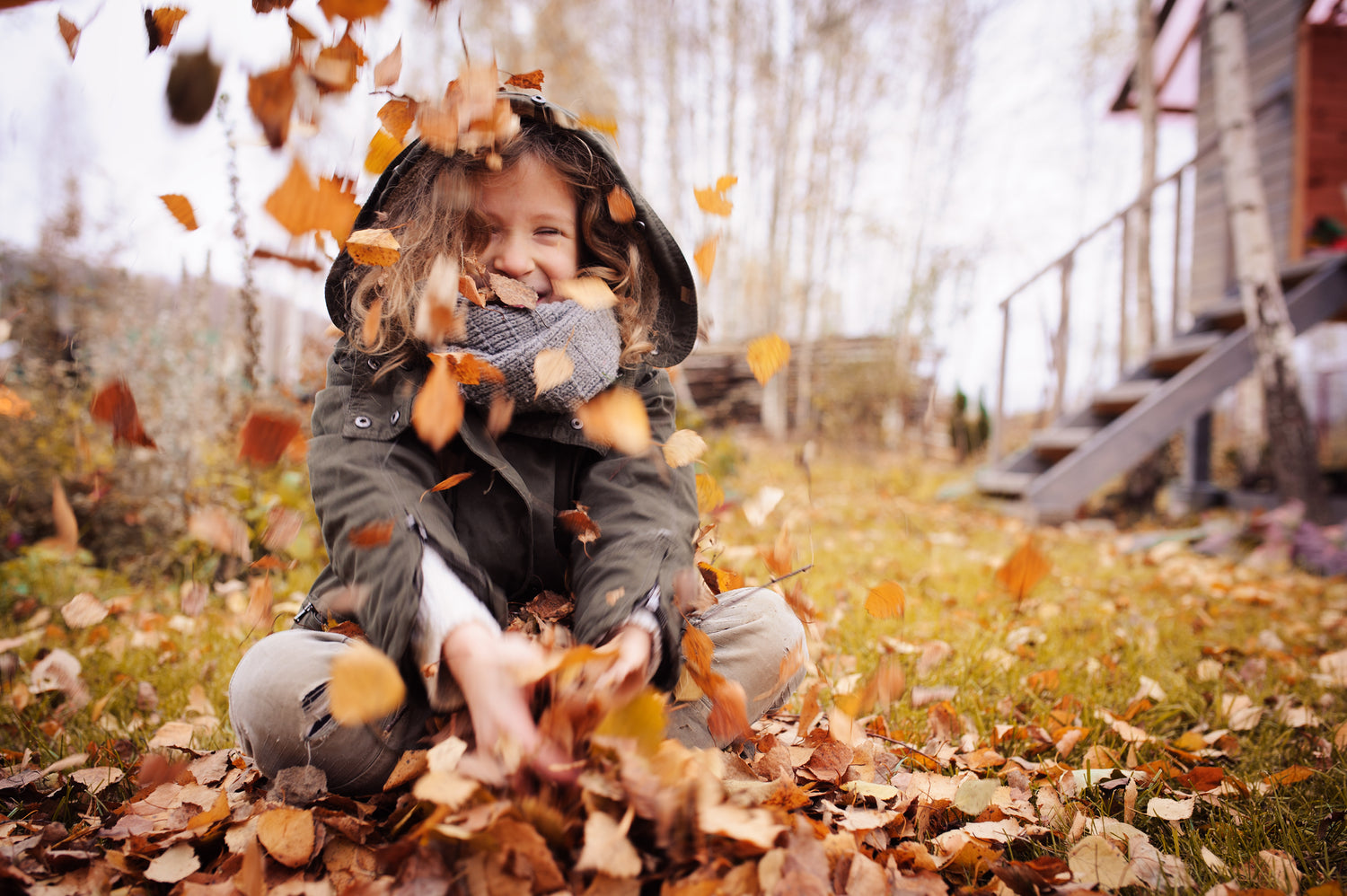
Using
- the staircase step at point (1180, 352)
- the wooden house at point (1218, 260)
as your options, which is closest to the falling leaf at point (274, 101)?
the wooden house at point (1218, 260)

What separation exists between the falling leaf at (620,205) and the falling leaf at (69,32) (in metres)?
0.80

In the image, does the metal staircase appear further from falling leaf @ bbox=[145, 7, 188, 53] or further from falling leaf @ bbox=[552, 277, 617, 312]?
falling leaf @ bbox=[145, 7, 188, 53]

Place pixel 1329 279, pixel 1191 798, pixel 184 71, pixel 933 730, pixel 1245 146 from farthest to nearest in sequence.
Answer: pixel 1329 279, pixel 1245 146, pixel 933 730, pixel 1191 798, pixel 184 71

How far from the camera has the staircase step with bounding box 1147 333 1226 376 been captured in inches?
190

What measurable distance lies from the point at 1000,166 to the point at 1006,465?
15.6 m

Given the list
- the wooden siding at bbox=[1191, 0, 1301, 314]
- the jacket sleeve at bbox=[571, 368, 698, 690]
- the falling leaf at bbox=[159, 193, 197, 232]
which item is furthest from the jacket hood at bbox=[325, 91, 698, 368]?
the wooden siding at bbox=[1191, 0, 1301, 314]

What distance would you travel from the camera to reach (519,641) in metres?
1.01

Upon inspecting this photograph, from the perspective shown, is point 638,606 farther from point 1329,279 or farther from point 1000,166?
point 1000,166

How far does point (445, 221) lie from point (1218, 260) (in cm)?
763

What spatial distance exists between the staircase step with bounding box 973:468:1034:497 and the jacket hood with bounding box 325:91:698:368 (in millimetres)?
4228

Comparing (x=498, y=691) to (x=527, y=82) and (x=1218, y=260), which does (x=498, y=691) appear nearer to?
(x=527, y=82)

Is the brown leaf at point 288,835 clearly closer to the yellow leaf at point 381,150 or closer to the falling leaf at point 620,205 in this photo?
the yellow leaf at point 381,150

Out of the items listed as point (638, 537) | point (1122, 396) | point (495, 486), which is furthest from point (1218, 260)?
point (495, 486)

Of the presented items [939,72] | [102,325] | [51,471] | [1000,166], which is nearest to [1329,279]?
[51,471]
